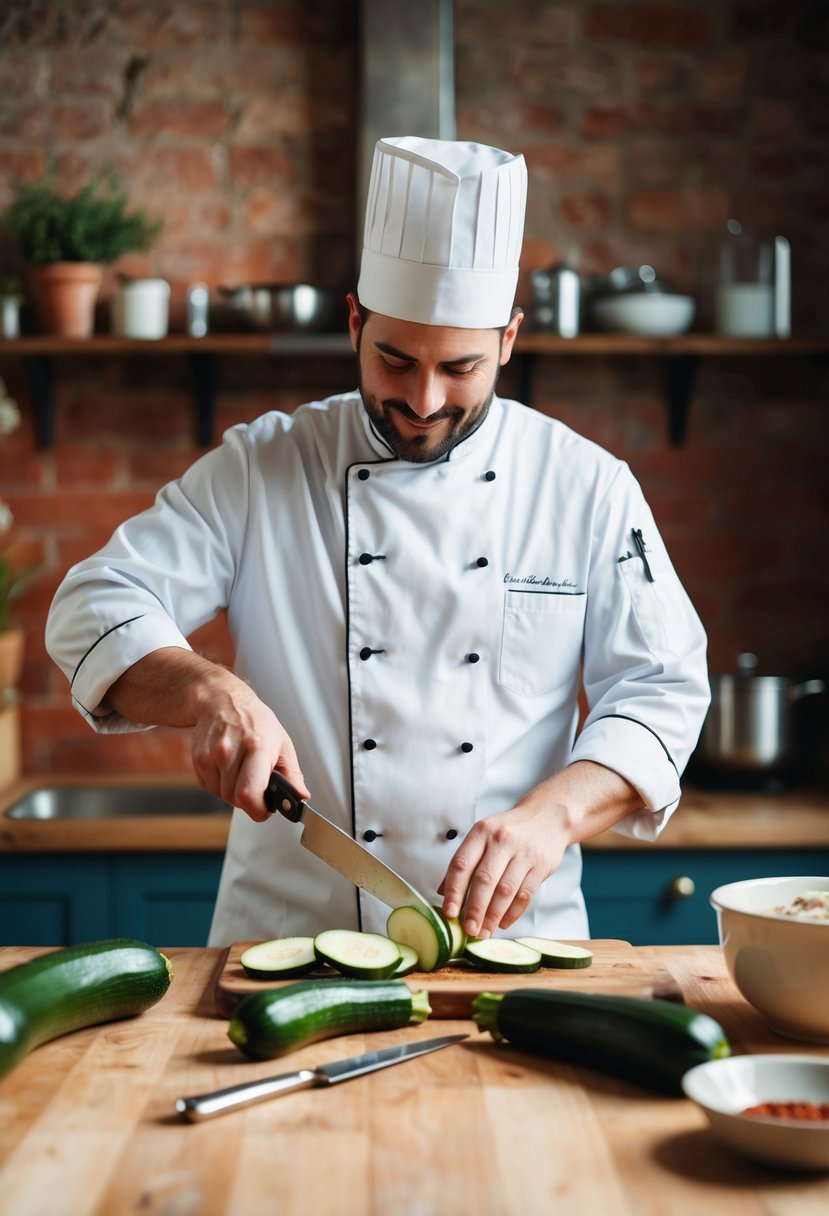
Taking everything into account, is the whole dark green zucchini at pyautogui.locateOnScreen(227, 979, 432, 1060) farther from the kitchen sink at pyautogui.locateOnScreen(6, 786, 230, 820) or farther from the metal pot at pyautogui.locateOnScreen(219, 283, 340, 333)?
the metal pot at pyautogui.locateOnScreen(219, 283, 340, 333)

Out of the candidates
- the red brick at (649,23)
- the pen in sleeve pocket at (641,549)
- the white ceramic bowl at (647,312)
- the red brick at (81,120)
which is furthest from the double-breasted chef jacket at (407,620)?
the red brick at (649,23)

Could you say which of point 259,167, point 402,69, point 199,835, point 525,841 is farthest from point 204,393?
point 525,841

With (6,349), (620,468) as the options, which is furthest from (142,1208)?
(6,349)

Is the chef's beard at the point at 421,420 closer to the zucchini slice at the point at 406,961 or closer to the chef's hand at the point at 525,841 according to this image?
the chef's hand at the point at 525,841

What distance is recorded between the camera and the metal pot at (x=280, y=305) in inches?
125

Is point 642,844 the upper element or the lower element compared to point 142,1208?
lower

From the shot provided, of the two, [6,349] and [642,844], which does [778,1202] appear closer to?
[642,844]

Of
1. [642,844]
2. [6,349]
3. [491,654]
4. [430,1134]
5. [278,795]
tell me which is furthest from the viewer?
[6,349]

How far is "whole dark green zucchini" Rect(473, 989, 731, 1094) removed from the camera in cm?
126

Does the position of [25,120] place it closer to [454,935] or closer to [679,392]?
[679,392]

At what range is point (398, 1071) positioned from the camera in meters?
1.33

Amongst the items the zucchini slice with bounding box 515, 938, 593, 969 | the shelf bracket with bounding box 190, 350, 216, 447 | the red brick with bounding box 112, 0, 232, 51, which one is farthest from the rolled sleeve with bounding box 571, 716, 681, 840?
the red brick with bounding box 112, 0, 232, 51

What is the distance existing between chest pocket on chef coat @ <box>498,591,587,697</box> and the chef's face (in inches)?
10.6

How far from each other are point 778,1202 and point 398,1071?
404mm
